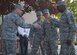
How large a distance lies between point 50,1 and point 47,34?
4016 millimetres

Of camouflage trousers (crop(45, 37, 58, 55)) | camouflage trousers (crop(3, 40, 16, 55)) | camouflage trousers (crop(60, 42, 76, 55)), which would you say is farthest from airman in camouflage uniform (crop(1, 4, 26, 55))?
camouflage trousers (crop(45, 37, 58, 55))

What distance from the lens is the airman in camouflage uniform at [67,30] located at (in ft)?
31.8

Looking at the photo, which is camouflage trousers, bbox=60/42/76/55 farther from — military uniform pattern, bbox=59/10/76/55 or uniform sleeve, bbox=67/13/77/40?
uniform sleeve, bbox=67/13/77/40

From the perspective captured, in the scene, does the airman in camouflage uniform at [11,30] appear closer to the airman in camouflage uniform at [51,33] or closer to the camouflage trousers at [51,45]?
the airman in camouflage uniform at [51,33]

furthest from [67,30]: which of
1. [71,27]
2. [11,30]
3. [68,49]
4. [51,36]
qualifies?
[11,30]

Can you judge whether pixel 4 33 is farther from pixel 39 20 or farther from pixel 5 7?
pixel 5 7

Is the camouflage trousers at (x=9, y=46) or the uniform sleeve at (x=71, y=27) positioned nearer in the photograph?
the camouflage trousers at (x=9, y=46)

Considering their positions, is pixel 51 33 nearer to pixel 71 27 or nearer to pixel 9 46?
pixel 71 27

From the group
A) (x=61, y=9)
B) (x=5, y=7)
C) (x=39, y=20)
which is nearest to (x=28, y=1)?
(x=5, y=7)

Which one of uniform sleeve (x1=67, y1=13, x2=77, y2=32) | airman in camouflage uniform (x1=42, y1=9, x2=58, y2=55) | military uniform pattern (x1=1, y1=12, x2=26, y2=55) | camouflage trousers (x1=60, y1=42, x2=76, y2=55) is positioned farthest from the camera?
airman in camouflage uniform (x1=42, y1=9, x2=58, y2=55)

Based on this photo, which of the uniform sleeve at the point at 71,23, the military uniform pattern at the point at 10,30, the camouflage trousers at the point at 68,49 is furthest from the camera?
the camouflage trousers at the point at 68,49

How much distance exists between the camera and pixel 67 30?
9.73m

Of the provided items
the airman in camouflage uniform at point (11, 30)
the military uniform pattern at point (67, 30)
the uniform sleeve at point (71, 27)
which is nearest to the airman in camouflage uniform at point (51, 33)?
the military uniform pattern at point (67, 30)

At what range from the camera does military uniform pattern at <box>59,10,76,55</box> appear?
9.69m
